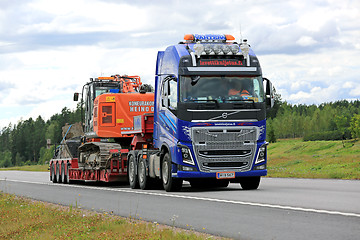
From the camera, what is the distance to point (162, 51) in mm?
21422

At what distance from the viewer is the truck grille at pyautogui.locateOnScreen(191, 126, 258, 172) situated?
1869 centimetres

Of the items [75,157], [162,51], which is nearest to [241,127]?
[162,51]

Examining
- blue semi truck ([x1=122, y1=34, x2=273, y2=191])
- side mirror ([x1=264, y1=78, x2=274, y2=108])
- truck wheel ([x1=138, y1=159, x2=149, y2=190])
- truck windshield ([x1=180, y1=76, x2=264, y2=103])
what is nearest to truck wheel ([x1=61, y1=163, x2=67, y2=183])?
truck wheel ([x1=138, y1=159, x2=149, y2=190])

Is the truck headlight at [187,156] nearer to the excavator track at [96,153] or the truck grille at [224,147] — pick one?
the truck grille at [224,147]

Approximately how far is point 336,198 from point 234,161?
439 cm

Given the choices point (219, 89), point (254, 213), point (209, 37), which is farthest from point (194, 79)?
point (254, 213)

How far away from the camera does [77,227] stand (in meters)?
11.1

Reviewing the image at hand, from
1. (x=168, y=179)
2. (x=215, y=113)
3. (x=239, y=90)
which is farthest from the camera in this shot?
(x=168, y=179)

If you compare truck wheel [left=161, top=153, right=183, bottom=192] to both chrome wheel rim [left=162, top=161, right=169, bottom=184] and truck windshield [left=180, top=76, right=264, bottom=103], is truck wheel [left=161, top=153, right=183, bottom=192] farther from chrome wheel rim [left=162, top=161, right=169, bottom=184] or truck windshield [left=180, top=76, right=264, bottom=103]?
truck windshield [left=180, top=76, right=264, bottom=103]

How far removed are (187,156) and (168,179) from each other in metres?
1.44

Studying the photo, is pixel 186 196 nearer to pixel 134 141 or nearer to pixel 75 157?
pixel 134 141

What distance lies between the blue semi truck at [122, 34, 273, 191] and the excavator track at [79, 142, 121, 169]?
6712 mm

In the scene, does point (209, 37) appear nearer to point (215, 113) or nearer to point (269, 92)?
point (269, 92)

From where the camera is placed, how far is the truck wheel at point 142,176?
2195 cm
